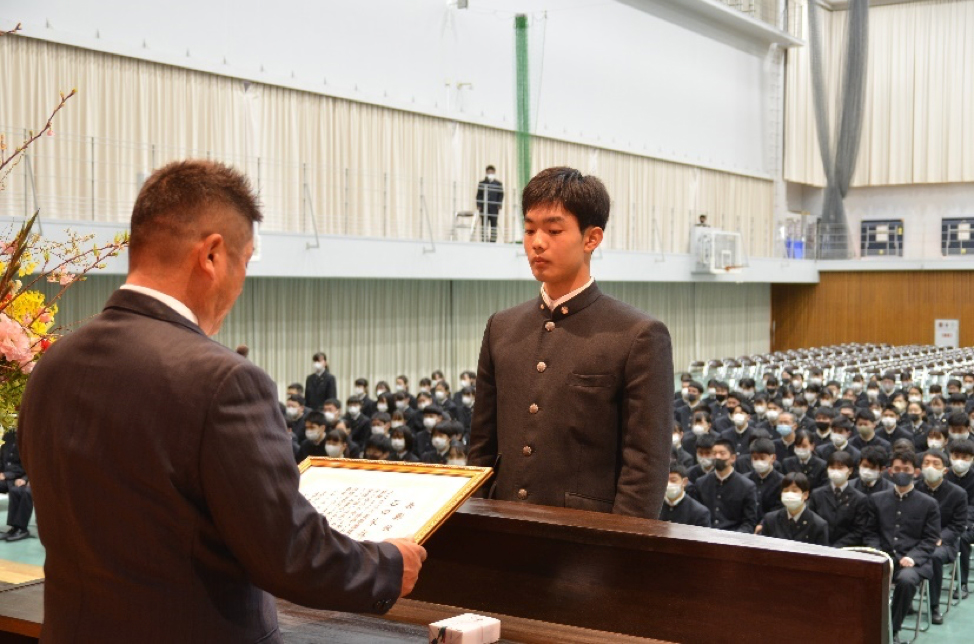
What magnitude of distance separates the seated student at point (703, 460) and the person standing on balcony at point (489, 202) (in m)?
9.34

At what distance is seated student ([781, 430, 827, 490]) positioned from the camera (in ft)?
33.3

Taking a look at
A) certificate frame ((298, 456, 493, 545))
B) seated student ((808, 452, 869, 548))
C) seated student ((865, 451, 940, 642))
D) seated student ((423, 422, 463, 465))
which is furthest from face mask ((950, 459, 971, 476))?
certificate frame ((298, 456, 493, 545))

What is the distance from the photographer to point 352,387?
18.9 metres

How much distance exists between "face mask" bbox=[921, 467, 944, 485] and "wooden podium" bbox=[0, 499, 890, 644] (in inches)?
301

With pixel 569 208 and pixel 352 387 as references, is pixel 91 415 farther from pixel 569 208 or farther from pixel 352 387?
pixel 352 387

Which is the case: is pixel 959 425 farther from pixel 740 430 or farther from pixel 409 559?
pixel 409 559

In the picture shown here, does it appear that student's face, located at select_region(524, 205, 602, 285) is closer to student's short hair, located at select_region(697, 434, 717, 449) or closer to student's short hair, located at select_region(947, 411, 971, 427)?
student's short hair, located at select_region(697, 434, 717, 449)

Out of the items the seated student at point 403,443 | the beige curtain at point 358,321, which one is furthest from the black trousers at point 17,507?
the beige curtain at point 358,321

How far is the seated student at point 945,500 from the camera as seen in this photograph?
8570mm

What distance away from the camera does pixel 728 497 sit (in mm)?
9141

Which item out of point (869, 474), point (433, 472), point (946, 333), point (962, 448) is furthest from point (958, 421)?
point (946, 333)

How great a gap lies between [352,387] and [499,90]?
6721 mm

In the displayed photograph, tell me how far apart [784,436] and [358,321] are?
8735 millimetres

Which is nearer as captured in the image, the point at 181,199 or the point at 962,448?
the point at 181,199
